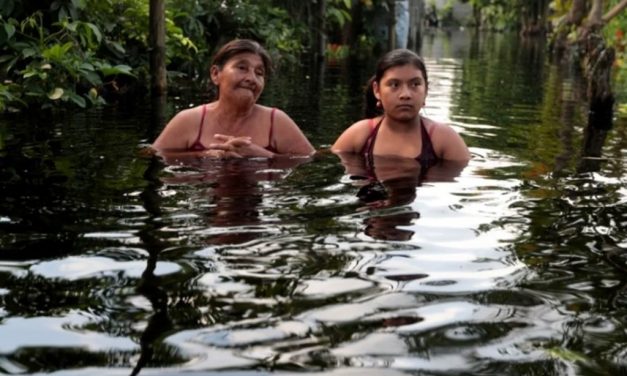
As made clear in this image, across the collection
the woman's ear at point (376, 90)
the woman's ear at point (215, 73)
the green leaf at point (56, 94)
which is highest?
the woman's ear at point (215, 73)

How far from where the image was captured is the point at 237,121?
6293 millimetres

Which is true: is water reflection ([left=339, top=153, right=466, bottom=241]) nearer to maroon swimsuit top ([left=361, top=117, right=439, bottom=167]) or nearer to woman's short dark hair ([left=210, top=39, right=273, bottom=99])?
maroon swimsuit top ([left=361, top=117, right=439, bottom=167])

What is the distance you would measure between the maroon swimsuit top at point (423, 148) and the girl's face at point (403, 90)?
24 centimetres

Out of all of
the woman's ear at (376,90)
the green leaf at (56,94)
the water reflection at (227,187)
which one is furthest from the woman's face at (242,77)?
the green leaf at (56,94)

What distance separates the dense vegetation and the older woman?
2.12m

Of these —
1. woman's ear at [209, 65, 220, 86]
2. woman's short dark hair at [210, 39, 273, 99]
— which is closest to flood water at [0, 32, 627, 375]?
woman's ear at [209, 65, 220, 86]

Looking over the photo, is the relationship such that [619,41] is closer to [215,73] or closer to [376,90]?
[376,90]

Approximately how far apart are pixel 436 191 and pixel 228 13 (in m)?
11.4

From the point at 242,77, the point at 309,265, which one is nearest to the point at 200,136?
the point at 242,77

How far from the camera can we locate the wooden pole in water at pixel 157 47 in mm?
10688

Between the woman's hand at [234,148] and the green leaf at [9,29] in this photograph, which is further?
the green leaf at [9,29]

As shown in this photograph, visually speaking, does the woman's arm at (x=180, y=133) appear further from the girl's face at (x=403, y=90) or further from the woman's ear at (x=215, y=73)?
the girl's face at (x=403, y=90)

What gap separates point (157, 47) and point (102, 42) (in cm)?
74

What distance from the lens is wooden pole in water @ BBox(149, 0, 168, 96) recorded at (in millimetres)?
10688
